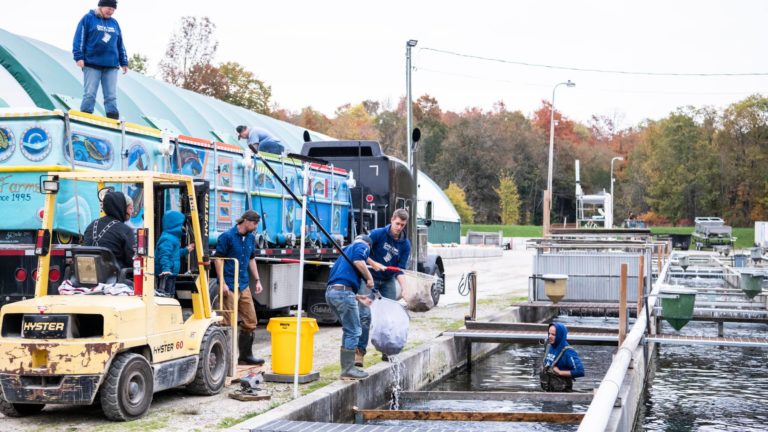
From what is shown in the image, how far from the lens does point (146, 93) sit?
37.9 m

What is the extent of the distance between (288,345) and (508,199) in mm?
94065

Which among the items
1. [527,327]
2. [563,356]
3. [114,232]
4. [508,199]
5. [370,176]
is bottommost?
[563,356]

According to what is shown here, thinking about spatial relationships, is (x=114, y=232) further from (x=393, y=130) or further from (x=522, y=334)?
(x=393, y=130)

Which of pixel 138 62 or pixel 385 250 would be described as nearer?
pixel 385 250

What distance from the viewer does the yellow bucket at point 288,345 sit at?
35.0ft

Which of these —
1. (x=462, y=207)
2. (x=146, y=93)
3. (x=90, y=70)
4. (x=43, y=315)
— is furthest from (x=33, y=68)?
(x=462, y=207)

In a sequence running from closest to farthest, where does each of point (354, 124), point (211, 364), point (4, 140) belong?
point (211, 364)
point (4, 140)
point (354, 124)

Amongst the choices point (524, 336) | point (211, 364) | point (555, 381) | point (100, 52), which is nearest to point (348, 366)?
point (211, 364)

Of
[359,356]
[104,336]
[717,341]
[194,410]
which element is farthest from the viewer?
[717,341]

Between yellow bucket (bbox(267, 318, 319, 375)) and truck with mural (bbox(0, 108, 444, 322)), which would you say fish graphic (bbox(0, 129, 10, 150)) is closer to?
truck with mural (bbox(0, 108, 444, 322))

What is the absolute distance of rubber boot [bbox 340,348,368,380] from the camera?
10.7m

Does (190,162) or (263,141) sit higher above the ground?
(263,141)

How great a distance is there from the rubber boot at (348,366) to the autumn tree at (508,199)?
306 feet

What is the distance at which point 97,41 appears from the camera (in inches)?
497
